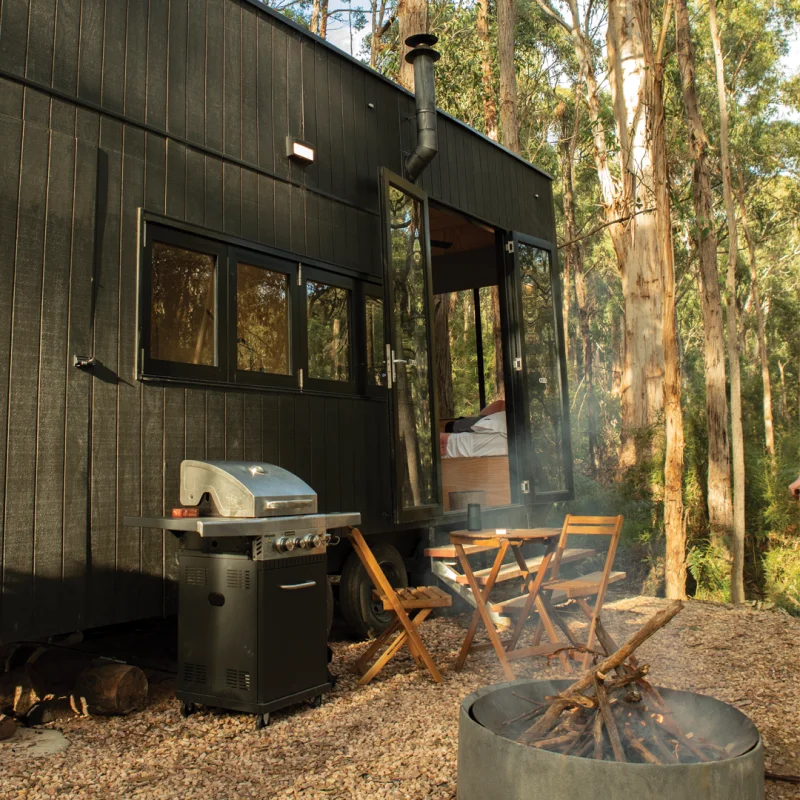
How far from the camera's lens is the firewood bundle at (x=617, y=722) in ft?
6.78

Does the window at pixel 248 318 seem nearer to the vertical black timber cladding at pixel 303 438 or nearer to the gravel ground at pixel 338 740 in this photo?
the vertical black timber cladding at pixel 303 438

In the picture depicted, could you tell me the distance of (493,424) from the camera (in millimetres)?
6992

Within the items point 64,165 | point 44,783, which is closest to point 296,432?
point 64,165

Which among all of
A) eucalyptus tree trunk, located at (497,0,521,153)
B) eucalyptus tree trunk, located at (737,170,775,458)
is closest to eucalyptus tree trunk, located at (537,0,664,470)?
eucalyptus tree trunk, located at (497,0,521,153)

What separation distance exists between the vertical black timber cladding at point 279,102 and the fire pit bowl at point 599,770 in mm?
3614

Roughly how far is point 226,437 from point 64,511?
102cm

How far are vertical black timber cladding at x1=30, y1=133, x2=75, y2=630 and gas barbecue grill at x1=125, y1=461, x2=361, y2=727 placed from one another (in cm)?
36

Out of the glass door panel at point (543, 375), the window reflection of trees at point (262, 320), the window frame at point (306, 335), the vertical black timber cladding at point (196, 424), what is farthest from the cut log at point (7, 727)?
the glass door panel at point (543, 375)

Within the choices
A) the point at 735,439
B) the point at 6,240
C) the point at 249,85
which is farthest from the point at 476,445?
the point at 6,240

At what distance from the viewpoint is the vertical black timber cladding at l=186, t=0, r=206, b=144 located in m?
4.31

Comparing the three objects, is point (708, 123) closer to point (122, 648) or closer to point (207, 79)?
point (207, 79)

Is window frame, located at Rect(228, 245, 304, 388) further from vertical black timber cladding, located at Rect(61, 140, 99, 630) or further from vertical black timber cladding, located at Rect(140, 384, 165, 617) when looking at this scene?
vertical black timber cladding, located at Rect(61, 140, 99, 630)

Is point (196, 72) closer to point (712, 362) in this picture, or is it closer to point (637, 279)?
point (712, 362)

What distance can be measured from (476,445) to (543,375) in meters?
0.89
